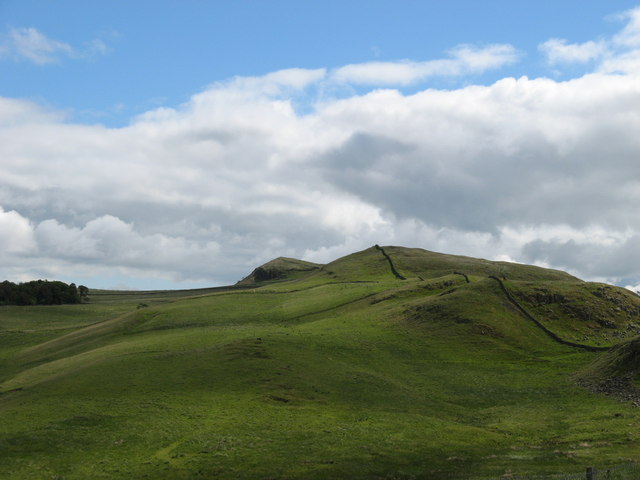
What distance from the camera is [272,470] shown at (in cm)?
4169

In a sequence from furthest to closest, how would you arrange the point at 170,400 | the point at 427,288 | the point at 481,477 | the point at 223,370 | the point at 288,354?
the point at 427,288
the point at 288,354
the point at 223,370
the point at 170,400
the point at 481,477

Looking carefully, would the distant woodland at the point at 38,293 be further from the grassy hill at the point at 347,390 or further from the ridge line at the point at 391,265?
the ridge line at the point at 391,265

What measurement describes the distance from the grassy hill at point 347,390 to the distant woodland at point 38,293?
65848 mm

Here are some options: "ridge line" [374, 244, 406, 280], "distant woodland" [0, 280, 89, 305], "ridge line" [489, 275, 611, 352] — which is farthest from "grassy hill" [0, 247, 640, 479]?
"distant woodland" [0, 280, 89, 305]

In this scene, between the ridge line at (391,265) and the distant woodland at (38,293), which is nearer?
the ridge line at (391,265)

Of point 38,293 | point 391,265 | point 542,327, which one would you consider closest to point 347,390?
point 542,327

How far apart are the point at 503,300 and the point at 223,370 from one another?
50.9 m

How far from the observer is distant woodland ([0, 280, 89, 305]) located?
180 metres

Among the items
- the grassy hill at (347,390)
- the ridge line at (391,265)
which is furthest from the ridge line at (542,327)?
the ridge line at (391,265)

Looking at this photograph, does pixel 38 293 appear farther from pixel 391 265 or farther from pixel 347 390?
pixel 347 390

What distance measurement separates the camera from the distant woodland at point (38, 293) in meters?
180

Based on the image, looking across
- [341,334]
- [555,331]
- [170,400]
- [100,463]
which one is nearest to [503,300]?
[555,331]

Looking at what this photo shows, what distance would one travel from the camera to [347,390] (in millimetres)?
63781

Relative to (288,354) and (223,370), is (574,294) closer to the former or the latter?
(288,354)
